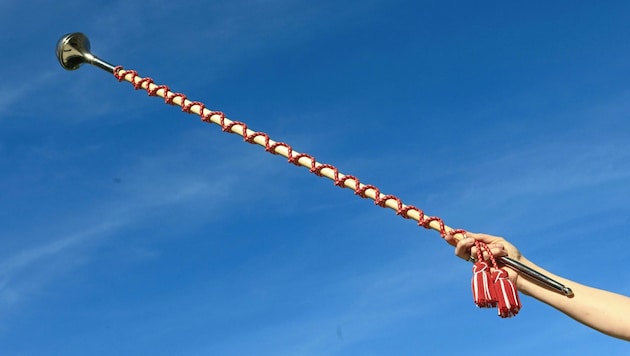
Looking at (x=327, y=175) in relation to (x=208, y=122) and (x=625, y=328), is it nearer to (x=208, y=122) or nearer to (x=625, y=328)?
(x=208, y=122)

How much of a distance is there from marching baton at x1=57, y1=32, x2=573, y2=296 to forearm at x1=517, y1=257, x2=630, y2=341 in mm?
73

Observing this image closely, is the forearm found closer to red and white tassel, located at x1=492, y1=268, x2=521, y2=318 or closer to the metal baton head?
red and white tassel, located at x1=492, y1=268, x2=521, y2=318

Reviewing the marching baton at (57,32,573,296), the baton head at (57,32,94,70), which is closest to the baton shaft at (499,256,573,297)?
the marching baton at (57,32,573,296)

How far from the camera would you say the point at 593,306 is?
5719mm

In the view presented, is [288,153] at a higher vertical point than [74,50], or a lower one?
lower

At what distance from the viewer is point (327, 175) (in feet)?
23.5

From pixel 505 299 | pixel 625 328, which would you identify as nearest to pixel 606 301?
pixel 625 328

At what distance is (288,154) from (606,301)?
324cm

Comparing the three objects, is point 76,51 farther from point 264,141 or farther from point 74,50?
point 264,141

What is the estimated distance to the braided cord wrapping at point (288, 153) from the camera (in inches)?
259

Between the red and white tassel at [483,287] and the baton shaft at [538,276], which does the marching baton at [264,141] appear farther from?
the red and white tassel at [483,287]

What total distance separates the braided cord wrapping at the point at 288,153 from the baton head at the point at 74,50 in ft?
1.90

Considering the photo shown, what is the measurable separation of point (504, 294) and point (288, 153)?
2.57m

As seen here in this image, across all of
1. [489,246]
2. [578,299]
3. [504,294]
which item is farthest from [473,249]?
[578,299]
